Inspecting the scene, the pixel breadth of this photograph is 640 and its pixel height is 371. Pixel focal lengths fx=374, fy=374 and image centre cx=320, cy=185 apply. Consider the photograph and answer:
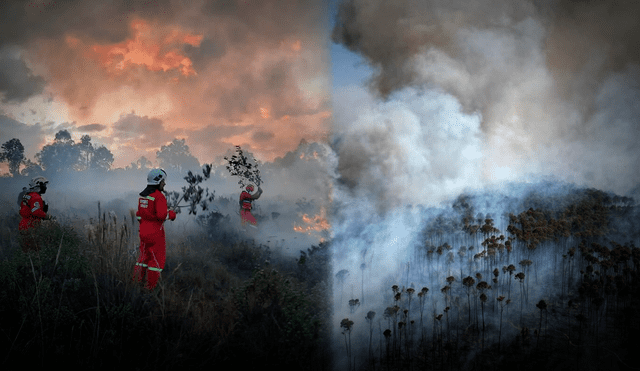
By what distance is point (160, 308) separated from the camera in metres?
4.66

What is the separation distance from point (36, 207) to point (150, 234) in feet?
10.6

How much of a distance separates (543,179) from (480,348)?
9.57 metres

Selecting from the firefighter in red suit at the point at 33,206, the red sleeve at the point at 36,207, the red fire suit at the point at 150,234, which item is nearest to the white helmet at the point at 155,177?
the red fire suit at the point at 150,234

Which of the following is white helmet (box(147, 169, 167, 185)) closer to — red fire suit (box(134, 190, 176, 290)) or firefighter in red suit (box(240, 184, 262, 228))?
red fire suit (box(134, 190, 176, 290))

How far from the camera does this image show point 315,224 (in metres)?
12.7

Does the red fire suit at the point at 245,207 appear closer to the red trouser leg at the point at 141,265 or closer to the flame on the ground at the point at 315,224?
the flame on the ground at the point at 315,224

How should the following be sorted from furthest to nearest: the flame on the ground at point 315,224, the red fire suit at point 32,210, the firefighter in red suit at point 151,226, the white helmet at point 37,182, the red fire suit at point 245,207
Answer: the flame on the ground at point 315,224 → the red fire suit at point 245,207 → the white helmet at point 37,182 → the red fire suit at point 32,210 → the firefighter in red suit at point 151,226

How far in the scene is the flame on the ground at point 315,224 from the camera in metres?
11.6

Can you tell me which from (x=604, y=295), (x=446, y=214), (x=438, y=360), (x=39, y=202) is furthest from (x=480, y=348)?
(x=39, y=202)

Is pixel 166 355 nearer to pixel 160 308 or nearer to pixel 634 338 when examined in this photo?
pixel 160 308

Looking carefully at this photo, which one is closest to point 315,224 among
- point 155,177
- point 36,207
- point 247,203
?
point 247,203

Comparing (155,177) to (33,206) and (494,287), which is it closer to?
(33,206)

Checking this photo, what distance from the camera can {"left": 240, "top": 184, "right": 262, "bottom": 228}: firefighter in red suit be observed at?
37.3 ft

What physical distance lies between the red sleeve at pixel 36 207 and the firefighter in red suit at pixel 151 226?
296 cm
